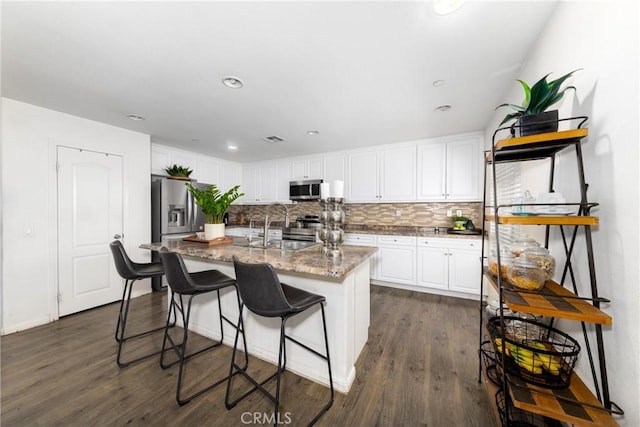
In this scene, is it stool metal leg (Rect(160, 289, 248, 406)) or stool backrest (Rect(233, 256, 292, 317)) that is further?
stool metal leg (Rect(160, 289, 248, 406))

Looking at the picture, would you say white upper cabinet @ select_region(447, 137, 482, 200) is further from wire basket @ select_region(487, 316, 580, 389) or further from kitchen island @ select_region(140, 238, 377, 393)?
wire basket @ select_region(487, 316, 580, 389)

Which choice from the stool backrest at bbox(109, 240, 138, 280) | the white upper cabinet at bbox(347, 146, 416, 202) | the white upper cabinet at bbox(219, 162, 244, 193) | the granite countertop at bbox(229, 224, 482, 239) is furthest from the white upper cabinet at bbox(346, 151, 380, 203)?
the stool backrest at bbox(109, 240, 138, 280)

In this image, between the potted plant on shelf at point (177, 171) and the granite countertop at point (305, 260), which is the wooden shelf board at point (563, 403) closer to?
the granite countertop at point (305, 260)

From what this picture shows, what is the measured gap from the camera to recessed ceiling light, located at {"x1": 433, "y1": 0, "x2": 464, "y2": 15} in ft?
3.97

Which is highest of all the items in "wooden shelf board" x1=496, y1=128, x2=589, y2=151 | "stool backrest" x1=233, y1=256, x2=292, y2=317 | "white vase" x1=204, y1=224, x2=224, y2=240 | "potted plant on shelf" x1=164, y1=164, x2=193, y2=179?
"potted plant on shelf" x1=164, y1=164, x2=193, y2=179

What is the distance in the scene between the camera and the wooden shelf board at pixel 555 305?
2.80 ft

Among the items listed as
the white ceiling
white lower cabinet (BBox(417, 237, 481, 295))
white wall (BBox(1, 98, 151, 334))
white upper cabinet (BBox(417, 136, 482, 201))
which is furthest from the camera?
white upper cabinet (BBox(417, 136, 482, 201))

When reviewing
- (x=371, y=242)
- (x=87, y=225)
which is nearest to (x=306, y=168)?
(x=371, y=242)

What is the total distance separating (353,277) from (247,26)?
181 centimetres

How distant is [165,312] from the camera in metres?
2.85

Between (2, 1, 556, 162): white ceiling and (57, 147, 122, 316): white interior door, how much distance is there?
0.62m

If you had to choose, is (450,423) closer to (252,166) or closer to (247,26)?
(247,26)

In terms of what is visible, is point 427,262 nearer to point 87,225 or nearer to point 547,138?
Answer: point 547,138

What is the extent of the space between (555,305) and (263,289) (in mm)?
1338
